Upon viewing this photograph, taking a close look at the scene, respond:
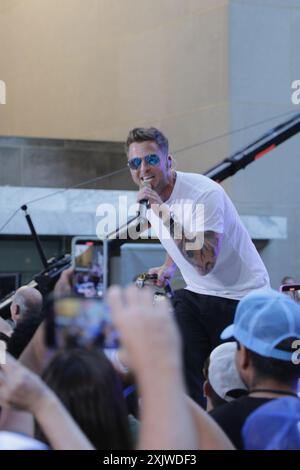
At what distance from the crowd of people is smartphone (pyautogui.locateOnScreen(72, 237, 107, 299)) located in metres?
0.21

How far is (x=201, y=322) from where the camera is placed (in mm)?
3777

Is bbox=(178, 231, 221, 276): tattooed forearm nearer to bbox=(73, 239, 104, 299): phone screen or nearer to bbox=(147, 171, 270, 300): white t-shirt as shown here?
bbox=(147, 171, 270, 300): white t-shirt

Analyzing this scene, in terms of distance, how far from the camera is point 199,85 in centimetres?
970

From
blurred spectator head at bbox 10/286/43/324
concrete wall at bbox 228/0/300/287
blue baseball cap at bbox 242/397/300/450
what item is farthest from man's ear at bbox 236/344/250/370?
concrete wall at bbox 228/0/300/287

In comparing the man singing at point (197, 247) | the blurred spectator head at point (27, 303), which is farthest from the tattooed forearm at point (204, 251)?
the blurred spectator head at point (27, 303)

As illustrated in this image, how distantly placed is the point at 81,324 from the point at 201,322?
6.97 feet

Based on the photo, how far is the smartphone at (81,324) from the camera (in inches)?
66.6

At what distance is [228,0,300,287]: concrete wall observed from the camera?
9445 millimetres

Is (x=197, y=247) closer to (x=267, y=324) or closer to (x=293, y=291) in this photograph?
(x=293, y=291)

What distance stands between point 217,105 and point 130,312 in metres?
8.42

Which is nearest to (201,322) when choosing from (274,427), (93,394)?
(274,427)

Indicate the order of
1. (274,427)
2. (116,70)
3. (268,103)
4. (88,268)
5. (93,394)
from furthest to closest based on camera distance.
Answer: (116,70), (268,103), (88,268), (274,427), (93,394)

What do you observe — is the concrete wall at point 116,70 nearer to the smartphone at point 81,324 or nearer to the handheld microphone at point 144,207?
the handheld microphone at point 144,207
